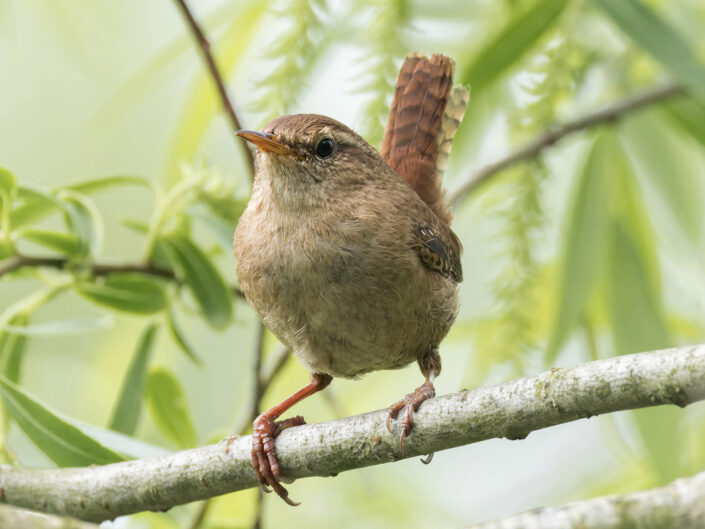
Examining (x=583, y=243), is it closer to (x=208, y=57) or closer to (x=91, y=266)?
(x=208, y=57)

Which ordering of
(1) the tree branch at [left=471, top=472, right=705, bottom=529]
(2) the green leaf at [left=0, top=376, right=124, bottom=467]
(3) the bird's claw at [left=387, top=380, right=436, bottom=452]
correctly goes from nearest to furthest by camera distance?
(1) the tree branch at [left=471, top=472, right=705, bottom=529]
(3) the bird's claw at [left=387, top=380, right=436, bottom=452]
(2) the green leaf at [left=0, top=376, right=124, bottom=467]

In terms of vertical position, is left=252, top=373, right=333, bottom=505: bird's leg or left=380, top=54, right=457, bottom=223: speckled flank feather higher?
left=380, top=54, right=457, bottom=223: speckled flank feather

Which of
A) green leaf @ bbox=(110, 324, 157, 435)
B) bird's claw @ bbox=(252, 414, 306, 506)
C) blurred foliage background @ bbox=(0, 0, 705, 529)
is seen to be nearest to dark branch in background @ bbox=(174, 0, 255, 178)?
blurred foliage background @ bbox=(0, 0, 705, 529)

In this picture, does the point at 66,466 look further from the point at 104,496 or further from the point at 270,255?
the point at 270,255

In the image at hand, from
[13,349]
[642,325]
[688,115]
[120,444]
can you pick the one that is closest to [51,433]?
[120,444]

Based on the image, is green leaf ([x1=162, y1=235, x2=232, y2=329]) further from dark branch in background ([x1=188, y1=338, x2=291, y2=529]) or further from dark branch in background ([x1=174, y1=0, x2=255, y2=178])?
dark branch in background ([x1=174, y1=0, x2=255, y2=178])

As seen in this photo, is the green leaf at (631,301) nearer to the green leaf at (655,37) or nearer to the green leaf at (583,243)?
the green leaf at (583,243)

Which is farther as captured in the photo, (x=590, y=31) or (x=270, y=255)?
(x=590, y=31)

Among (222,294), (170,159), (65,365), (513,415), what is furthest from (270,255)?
(65,365)
